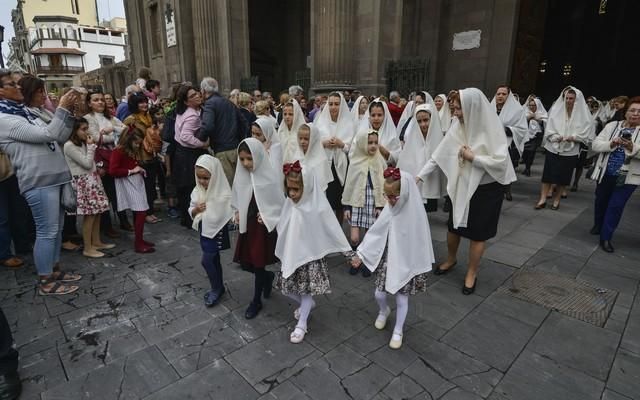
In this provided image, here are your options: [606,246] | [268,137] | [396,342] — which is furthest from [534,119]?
[396,342]

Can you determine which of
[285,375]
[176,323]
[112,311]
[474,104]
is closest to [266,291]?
[176,323]

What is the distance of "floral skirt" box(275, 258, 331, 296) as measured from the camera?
3.04m

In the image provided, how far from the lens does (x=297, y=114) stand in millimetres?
4992

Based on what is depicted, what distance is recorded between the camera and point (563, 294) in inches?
152

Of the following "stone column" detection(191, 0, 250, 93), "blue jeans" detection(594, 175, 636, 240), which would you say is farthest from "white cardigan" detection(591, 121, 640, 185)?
"stone column" detection(191, 0, 250, 93)

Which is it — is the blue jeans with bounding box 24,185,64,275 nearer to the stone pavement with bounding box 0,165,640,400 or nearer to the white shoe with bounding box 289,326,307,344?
the stone pavement with bounding box 0,165,640,400

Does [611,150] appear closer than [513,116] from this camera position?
Yes

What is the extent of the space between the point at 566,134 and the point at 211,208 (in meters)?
6.24

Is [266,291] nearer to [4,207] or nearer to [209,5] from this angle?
[4,207]

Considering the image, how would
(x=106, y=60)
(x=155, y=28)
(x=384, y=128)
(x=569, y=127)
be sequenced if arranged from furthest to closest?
(x=106, y=60)
(x=155, y=28)
(x=569, y=127)
(x=384, y=128)

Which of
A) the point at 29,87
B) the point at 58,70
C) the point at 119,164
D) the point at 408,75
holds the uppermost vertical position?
the point at 58,70

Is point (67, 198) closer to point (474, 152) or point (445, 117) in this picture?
point (474, 152)

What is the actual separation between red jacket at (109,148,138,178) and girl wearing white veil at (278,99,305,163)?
215cm

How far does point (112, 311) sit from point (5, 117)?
7.02 feet
